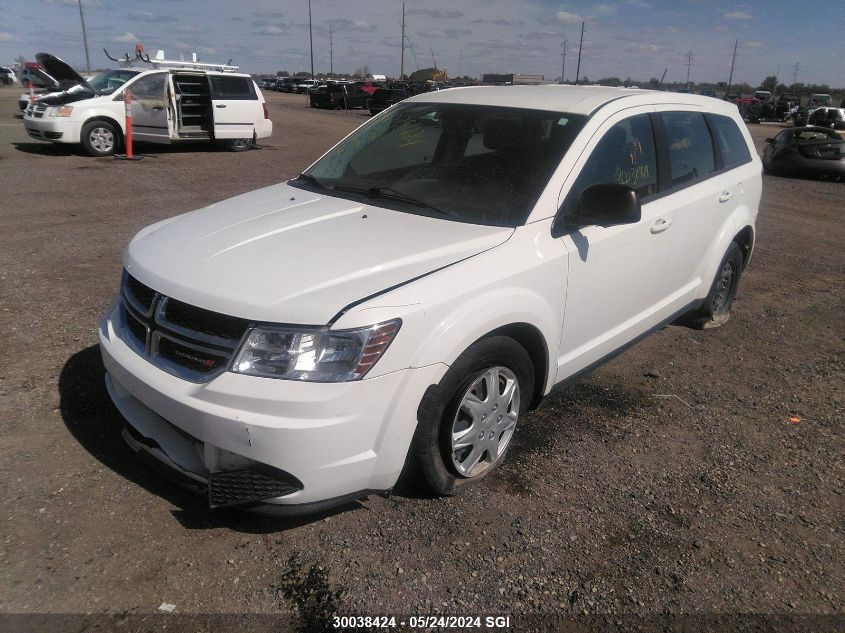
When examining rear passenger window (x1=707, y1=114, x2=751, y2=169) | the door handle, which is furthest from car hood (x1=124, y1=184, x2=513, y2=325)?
rear passenger window (x1=707, y1=114, x2=751, y2=169)

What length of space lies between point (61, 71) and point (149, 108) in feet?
7.54

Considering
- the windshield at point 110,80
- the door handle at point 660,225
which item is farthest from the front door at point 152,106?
the door handle at point 660,225

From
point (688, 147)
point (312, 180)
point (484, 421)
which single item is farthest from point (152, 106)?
point (484, 421)

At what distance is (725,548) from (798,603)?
0.34 meters

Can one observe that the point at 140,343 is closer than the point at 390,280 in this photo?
No

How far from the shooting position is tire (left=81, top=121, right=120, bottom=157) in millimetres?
13133

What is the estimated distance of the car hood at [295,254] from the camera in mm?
2490

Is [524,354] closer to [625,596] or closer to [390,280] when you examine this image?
[390,280]

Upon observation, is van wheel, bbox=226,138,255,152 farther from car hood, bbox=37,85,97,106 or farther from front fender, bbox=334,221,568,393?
front fender, bbox=334,221,568,393

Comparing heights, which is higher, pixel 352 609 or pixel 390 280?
pixel 390 280

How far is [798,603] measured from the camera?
2518 millimetres

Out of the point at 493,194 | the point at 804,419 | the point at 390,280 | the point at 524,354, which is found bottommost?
the point at 804,419

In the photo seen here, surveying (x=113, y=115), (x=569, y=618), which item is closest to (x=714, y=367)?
(x=569, y=618)

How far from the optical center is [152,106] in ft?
44.7
